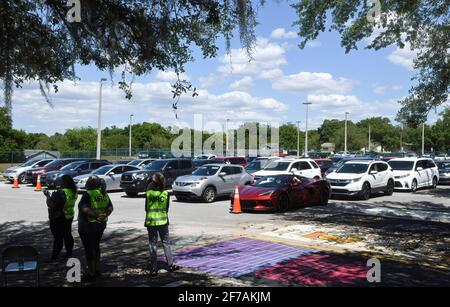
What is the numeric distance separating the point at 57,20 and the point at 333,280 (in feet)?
17.6

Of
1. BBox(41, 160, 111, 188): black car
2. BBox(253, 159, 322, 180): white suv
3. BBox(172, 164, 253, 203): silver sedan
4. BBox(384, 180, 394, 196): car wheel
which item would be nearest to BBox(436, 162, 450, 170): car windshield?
BBox(384, 180, 394, 196): car wheel

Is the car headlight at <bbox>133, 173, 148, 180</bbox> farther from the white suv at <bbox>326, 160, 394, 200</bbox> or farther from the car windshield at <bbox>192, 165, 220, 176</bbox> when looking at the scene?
the white suv at <bbox>326, 160, 394, 200</bbox>

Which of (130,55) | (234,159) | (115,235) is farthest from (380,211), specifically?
(234,159)

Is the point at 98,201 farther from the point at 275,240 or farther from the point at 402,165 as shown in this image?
the point at 402,165

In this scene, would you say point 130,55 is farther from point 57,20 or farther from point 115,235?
point 115,235

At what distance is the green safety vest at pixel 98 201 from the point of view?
7.72 metres

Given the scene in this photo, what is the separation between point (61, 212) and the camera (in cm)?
905

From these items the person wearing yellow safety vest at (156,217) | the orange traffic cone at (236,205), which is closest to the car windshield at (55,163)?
the orange traffic cone at (236,205)

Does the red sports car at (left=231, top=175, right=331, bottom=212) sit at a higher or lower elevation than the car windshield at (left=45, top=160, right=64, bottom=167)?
lower

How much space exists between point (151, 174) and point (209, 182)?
13.0 ft

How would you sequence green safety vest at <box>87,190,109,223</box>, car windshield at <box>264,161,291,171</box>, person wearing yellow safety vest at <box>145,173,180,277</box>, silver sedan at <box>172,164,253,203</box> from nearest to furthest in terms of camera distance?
1. green safety vest at <box>87,190,109,223</box>
2. person wearing yellow safety vest at <box>145,173,180,277</box>
3. silver sedan at <box>172,164,253,203</box>
4. car windshield at <box>264,161,291,171</box>

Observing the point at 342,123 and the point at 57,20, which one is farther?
the point at 342,123

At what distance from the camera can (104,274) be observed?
26.4 ft

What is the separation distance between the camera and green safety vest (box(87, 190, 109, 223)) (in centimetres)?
772
